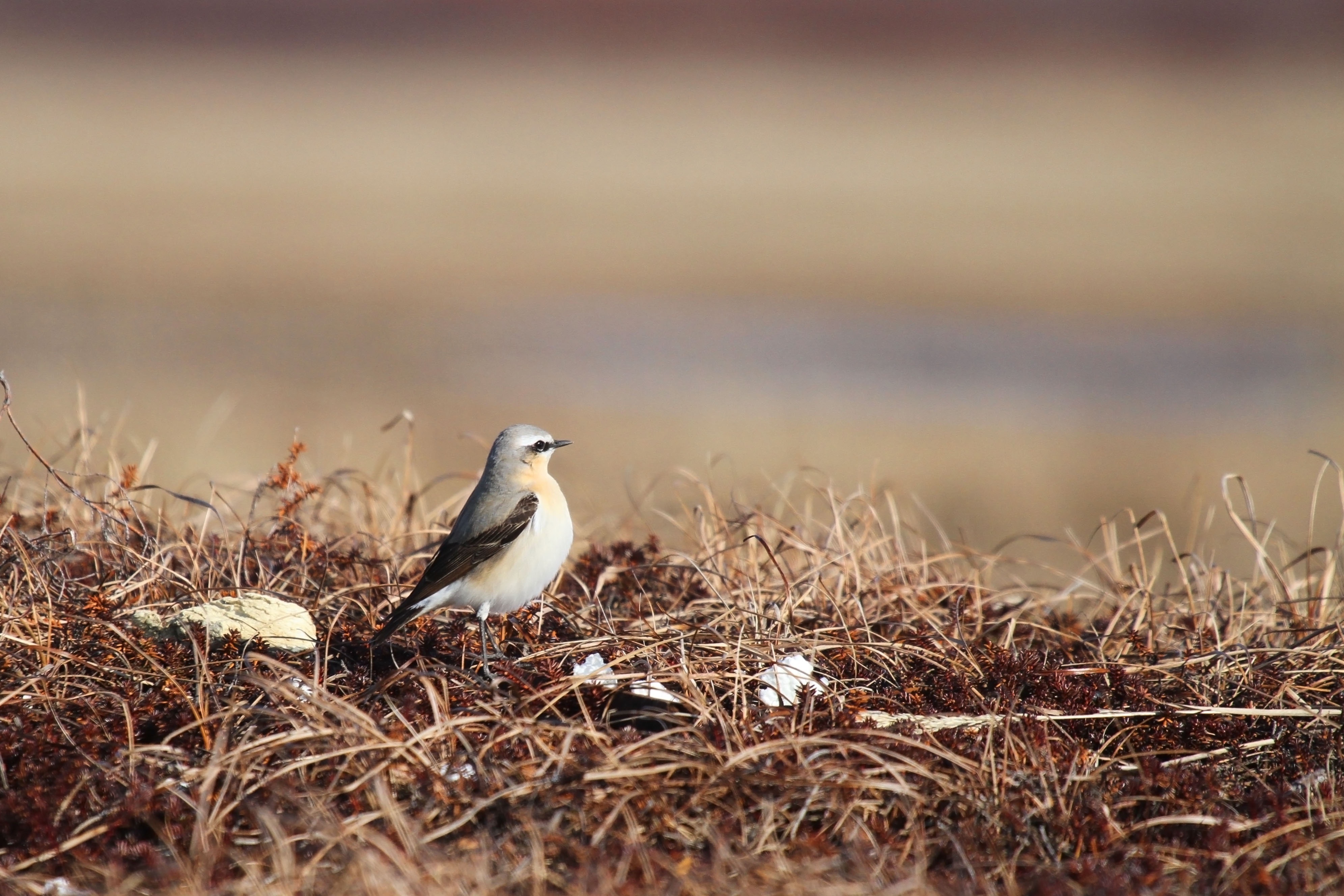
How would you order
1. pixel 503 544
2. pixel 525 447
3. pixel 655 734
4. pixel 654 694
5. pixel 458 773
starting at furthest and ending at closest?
1. pixel 525 447
2. pixel 503 544
3. pixel 654 694
4. pixel 655 734
5. pixel 458 773

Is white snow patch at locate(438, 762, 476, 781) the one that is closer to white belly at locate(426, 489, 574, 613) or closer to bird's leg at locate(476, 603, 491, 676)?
bird's leg at locate(476, 603, 491, 676)

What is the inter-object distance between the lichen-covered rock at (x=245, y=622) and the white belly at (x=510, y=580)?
1.88 feet

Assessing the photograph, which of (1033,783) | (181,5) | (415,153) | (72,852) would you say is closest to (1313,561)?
(1033,783)

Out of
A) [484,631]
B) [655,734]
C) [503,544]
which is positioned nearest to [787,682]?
[655,734]

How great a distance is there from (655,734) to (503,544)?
1.50 meters

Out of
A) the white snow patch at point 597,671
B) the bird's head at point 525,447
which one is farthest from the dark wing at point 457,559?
the white snow patch at point 597,671

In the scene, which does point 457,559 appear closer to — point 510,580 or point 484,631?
point 510,580

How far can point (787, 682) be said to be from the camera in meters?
4.52

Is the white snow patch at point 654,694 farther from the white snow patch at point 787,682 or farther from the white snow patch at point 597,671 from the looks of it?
the white snow patch at point 787,682

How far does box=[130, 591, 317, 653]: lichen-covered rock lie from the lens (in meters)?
4.53

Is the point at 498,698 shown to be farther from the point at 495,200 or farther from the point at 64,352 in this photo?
the point at 495,200

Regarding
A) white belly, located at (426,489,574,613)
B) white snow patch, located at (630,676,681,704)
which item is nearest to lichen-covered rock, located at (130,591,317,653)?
white belly, located at (426,489,574,613)

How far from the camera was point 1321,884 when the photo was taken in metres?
3.38

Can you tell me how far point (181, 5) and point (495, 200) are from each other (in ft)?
79.7
